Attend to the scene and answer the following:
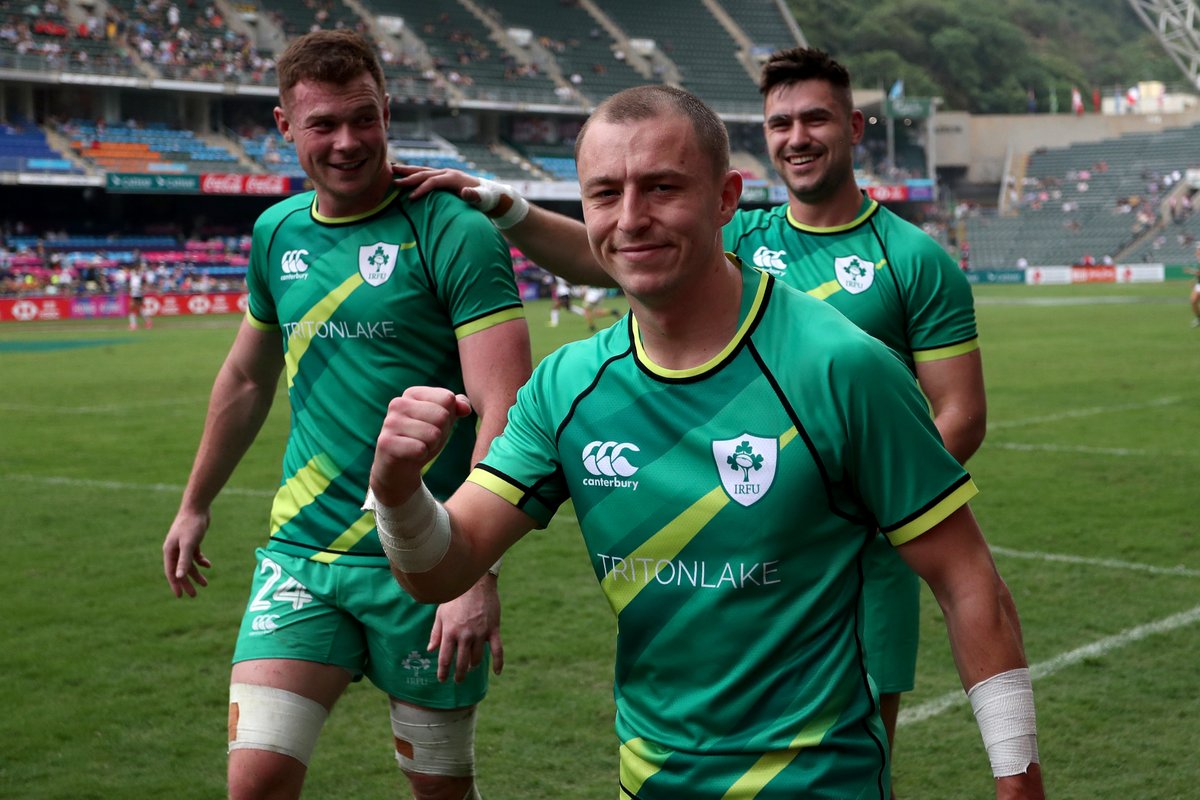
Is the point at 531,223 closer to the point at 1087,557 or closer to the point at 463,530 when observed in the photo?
the point at 463,530

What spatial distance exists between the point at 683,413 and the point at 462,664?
1.21 metres

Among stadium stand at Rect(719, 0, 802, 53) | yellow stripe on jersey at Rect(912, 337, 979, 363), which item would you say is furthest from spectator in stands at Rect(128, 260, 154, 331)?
stadium stand at Rect(719, 0, 802, 53)

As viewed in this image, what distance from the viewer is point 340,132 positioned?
4.03 m

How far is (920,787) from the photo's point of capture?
17.4ft

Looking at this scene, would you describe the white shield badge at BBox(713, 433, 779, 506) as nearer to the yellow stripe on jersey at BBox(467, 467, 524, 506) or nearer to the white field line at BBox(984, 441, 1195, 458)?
the yellow stripe on jersey at BBox(467, 467, 524, 506)

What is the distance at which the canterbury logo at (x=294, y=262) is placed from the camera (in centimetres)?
426

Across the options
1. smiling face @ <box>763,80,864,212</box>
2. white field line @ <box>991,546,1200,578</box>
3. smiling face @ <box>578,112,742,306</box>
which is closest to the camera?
smiling face @ <box>578,112,742,306</box>

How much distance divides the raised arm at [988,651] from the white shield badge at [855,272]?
214 centimetres

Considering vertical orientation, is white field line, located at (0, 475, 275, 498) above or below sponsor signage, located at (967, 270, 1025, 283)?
above

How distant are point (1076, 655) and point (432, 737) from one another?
3998 mm

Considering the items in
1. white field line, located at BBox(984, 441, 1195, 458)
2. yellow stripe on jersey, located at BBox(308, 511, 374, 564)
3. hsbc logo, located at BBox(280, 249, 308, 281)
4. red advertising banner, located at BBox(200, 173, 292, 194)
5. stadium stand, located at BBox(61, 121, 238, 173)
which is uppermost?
hsbc logo, located at BBox(280, 249, 308, 281)

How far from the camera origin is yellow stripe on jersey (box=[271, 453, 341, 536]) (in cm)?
413

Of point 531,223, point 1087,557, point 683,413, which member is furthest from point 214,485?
point 1087,557

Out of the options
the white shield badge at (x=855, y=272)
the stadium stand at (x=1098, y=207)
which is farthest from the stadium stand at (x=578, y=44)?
the white shield badge at (x=855, y=272)
